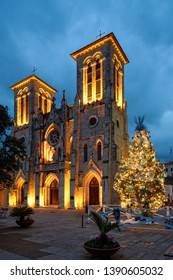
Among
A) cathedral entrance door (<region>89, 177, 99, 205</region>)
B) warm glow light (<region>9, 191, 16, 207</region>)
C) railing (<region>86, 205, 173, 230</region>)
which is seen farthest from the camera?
warm glow light (<region>9, 191, 16, 207</region>)

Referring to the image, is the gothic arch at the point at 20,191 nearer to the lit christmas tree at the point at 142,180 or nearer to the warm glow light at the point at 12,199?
the warm glow light at the point at 12,199

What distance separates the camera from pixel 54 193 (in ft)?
115

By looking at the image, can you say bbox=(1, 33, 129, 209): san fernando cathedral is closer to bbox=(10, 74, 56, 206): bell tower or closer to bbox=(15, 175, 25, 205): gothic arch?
bbox=(15, 175, 25, 205): gothic arch

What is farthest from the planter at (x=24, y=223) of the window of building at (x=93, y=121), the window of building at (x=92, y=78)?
the window of building at (x=92, y=78)

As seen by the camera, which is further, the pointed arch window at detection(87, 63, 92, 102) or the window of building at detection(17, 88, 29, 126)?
the window of building at detection(17, 88, 29, 126)

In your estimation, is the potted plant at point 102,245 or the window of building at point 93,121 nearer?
the potted plant at point 102,245

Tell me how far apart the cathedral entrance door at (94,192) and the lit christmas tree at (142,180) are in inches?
504

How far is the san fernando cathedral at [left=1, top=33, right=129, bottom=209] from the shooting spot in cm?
2961

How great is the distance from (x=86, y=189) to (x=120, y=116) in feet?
37.1

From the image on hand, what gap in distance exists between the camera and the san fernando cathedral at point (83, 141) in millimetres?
29609

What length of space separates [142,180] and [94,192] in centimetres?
1452

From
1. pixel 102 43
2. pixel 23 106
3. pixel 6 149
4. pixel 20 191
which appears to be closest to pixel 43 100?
pixel 23 106

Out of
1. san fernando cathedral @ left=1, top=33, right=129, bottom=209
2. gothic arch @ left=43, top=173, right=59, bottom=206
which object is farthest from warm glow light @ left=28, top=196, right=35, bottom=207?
gothic arch @ left=43, top=173, right=59, bottom=206

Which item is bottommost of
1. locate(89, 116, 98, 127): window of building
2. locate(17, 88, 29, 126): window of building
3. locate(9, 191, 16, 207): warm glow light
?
locate(9, 191, 16, 207): warm glow light
